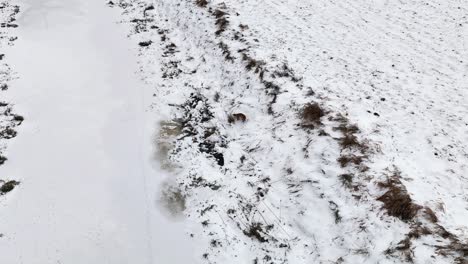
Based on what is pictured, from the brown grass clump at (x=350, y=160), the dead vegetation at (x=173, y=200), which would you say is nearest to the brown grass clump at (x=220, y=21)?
the dead vegetation at (x=173, y=200)

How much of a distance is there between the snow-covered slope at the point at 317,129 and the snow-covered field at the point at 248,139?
0.16 ft

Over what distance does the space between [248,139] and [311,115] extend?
2011 mm

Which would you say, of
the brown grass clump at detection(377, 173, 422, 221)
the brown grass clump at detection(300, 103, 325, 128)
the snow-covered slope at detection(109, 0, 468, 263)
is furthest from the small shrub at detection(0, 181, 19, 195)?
the brown grass clump at detection(377, 173, 422, 221)

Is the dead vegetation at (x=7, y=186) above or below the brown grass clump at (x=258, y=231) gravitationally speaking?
below

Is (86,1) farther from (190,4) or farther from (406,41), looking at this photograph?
(406,41)

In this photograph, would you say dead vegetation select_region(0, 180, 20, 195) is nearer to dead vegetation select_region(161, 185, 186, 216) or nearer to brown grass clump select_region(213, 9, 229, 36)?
dead vegetation select_region(161, 185, 186, 216)

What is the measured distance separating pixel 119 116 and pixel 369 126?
8154 mm

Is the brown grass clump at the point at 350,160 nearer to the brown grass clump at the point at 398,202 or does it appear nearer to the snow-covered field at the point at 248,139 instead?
the snow-covered field at the point at 248,139

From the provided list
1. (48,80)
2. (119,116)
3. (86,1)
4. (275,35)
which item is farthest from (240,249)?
(86,1)

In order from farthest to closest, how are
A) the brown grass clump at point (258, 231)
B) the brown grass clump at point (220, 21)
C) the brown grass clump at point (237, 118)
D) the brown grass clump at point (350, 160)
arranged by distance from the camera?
the brown grass clump at point (220, 21), the brown grass clump at point (237, 118), the brown grass clump at point (350, 160), the brown grass clump at point (258, 231)

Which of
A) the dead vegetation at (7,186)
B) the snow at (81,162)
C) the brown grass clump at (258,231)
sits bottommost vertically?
the dead vegetation at (7,186)

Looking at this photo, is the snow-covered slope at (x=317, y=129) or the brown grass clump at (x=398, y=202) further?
the snow-covered slope at (x=317, y=129)

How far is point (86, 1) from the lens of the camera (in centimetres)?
2259

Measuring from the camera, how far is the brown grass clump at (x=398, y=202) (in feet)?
26.6
